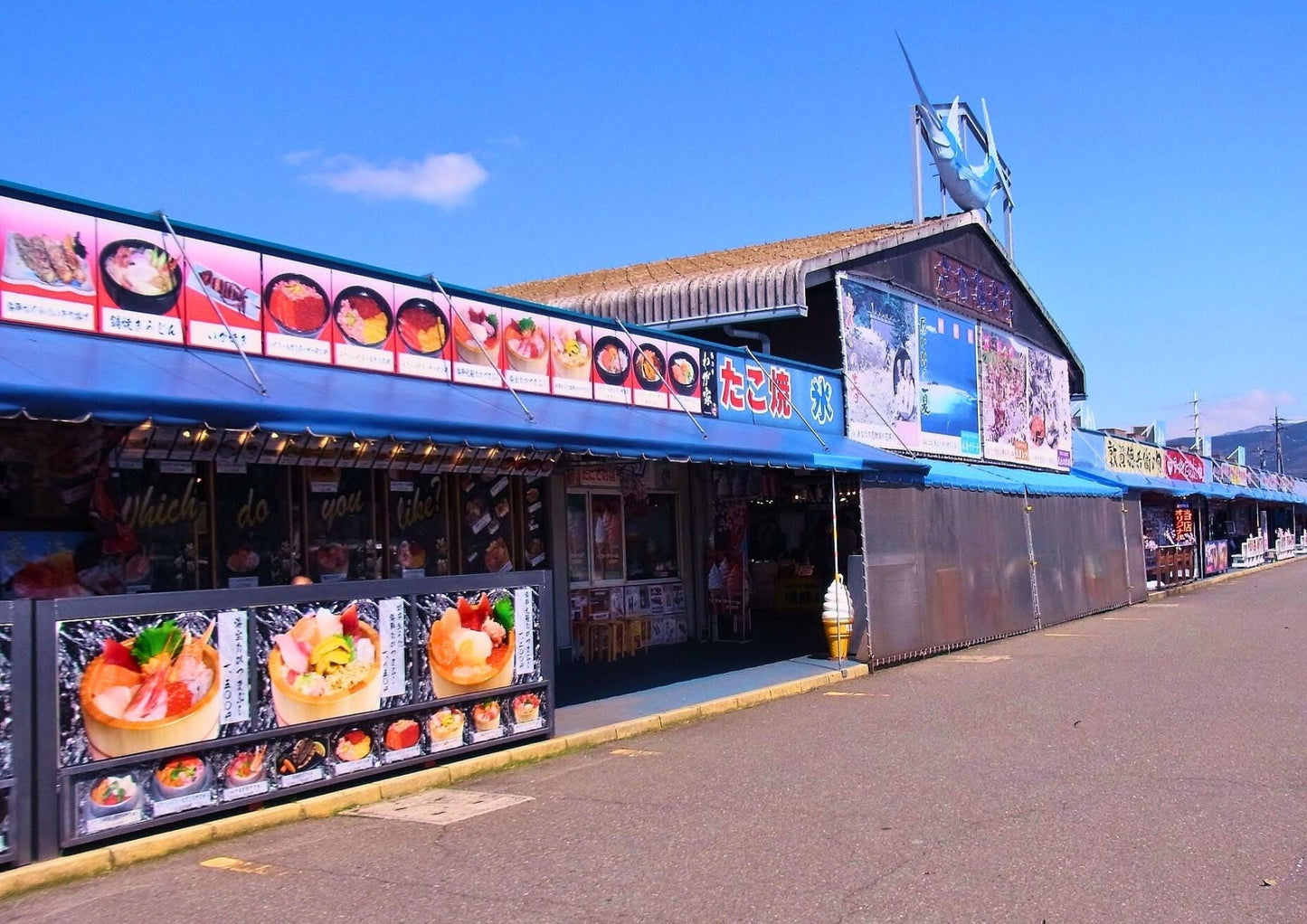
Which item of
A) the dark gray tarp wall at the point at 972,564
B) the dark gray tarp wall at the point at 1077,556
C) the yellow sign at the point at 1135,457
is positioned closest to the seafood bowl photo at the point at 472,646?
the dark gray tarp wall at the point at 972,564

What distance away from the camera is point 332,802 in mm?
8039

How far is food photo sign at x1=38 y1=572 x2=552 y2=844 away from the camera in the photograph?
6863mm

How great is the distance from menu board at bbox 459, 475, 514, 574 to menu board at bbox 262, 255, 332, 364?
3.08m

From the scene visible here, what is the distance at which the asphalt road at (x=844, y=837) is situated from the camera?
5.63m

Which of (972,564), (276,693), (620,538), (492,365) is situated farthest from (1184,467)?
(276,693)

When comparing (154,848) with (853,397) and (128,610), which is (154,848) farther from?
(853,397)

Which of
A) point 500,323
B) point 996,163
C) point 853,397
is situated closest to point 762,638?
point 853,397

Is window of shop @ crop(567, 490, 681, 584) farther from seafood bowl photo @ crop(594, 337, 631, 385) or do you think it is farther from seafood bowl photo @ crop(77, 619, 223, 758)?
seafood bowl photo @ crop(77, 619, 223, 758)

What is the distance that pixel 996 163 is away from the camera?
1054 inches

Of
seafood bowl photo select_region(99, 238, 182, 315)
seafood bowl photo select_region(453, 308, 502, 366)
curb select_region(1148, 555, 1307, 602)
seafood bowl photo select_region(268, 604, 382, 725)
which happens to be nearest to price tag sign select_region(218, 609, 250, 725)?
seafood bowl photo select_region(268, 604, 382, 725)

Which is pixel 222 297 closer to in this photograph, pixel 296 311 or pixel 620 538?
pixel 296 311

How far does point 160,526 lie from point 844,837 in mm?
6587

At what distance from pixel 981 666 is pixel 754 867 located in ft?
32.3

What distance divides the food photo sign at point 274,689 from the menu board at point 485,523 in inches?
139
